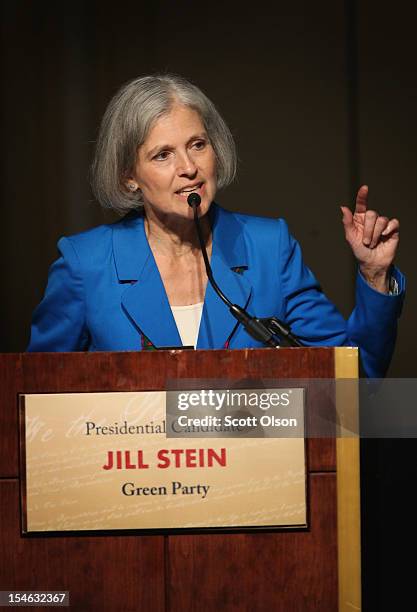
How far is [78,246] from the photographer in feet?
7.36

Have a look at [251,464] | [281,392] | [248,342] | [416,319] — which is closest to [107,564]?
[251,464]

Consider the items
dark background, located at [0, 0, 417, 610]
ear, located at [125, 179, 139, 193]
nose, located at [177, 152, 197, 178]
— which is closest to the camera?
nose, located at [177, 152, 197, 178]

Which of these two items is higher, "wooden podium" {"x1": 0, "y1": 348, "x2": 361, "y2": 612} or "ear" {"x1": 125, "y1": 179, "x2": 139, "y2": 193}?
"ear" {"x1": 125, "y1": 179, "x2": 139, "y2": 193}

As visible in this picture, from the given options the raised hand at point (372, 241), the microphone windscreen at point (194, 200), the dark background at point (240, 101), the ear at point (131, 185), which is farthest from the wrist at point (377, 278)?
the dark background at point (240, 101)

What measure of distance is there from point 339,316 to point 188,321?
33 cm

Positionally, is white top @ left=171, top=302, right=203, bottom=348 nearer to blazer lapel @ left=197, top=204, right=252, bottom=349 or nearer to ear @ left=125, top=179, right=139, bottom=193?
blazer lapel @ left=197, top=204, right=252, bottom=349

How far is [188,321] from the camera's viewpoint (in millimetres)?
2178

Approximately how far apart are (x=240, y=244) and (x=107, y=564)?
913mm

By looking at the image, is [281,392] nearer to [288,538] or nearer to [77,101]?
[288,538]

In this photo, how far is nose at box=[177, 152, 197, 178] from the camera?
7.06 ft

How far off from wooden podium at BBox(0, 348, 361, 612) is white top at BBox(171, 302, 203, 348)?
596 mm

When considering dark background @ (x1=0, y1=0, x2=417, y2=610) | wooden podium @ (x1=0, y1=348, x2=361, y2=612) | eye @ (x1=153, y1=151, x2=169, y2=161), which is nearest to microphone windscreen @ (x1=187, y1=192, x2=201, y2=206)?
eye @ (x1=153, y1=151, x2=169, y2=161)

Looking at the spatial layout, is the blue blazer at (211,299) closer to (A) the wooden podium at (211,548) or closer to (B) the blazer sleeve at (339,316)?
(B) the blazer sleeve at (339,316)

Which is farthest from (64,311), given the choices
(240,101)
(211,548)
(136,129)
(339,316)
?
(240,101)
